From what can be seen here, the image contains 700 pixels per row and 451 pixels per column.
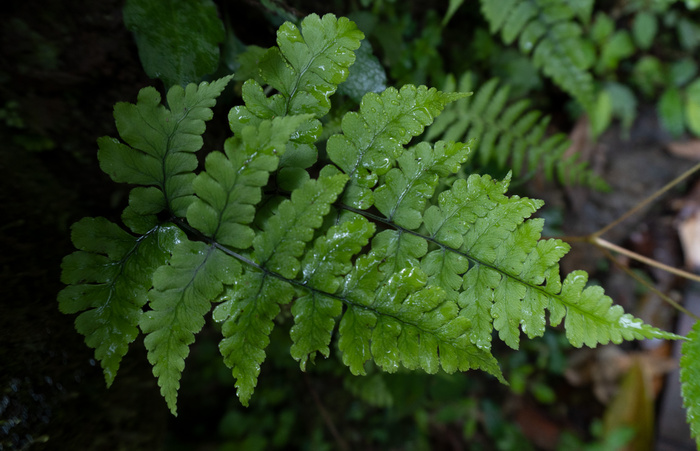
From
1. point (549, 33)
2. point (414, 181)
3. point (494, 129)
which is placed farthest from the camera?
point (549, 33)

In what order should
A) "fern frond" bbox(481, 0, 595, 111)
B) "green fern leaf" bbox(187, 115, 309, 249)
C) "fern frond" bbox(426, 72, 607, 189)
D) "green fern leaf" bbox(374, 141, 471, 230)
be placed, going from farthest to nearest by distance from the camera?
"fern frond" bbox(481, 0, 595, 111) → "fern frond" bbox(426, 72, 607, 189) → "green fern leaf" bbox(374, 141, 471, 230) → "green fern leaf" bbox(187, 115, 309, 249)

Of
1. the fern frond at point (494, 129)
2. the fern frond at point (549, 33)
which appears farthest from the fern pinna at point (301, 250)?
the fern frond at point (549, 33)

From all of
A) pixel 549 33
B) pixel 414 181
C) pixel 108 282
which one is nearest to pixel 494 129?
pixel 549 33

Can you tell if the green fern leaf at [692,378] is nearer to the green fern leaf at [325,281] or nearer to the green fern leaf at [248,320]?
the green fern leaf at [325,281]

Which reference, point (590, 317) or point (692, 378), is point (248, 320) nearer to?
point (590, 317)

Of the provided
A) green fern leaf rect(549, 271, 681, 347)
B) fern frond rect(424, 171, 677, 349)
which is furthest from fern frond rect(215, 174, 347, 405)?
green fern leaf rect(549, 271, 681, 347)

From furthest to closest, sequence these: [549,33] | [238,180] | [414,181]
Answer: [549,33] → [414,181] → [238,180]

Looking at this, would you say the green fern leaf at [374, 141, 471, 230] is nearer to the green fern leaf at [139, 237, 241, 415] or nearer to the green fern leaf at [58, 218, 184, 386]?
the green fern leaf at [139, 237, 241, 415]
